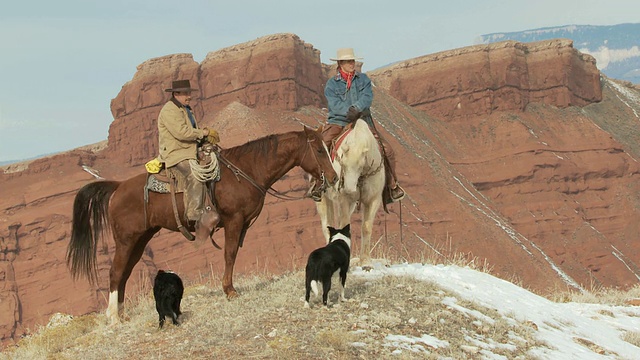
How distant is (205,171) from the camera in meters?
12.0

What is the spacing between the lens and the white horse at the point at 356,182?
12562mm

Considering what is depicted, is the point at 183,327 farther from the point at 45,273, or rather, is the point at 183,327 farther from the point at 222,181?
the point at 45,273

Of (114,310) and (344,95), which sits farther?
(344,95)

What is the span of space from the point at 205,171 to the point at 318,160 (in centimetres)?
164

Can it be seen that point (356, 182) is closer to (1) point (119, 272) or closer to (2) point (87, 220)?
(1) point (119, 272)

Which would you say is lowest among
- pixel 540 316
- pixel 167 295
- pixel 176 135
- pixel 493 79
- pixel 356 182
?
pixel 540 316

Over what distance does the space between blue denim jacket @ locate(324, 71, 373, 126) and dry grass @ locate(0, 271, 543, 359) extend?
2850 mm

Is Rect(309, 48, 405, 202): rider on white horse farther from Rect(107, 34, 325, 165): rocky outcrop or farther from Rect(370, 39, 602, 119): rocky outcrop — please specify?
Rect(370, 39, 602, 119): rocky outcrop

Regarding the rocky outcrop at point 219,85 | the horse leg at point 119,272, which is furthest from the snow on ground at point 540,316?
the rocky outcrop at point 219,85

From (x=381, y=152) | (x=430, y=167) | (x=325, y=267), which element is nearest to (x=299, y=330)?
(x=325, y=267)

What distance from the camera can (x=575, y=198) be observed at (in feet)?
289

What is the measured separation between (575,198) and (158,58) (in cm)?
4566

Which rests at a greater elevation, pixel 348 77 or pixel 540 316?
pixel 348 77

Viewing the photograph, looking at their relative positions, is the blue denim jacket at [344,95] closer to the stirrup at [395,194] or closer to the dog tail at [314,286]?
the stirrup at [395,194]
